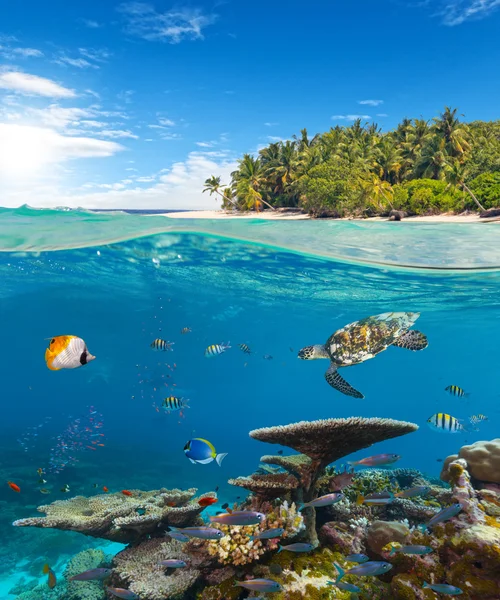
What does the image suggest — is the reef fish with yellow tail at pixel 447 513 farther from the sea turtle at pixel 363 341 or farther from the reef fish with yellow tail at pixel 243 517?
the sea turtle at pixel 363 341

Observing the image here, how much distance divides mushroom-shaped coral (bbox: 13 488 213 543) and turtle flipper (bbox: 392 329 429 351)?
4.37 metres

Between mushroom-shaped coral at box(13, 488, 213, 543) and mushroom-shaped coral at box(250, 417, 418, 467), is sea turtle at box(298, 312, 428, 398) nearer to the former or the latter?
mushroom-shaped coral at box(250, 417, 418, 467)

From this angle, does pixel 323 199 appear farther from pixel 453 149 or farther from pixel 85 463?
pixel 453 149

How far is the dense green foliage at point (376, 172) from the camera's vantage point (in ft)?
79.9

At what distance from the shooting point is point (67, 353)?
4.55 metres

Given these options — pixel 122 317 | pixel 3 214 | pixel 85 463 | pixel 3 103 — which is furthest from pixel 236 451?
pixel 3 103

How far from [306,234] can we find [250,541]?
13.8 metres

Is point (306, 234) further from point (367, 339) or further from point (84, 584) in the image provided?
point (84, 584)

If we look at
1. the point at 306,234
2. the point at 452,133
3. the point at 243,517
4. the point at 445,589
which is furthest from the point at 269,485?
the point at 452,133

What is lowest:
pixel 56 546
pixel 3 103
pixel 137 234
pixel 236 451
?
pixel 236 451

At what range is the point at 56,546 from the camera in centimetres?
1391

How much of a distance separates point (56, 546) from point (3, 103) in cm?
1466

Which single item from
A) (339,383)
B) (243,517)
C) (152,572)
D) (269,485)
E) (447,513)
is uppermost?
(339,383)

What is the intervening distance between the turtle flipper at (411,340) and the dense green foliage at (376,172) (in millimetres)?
14599
